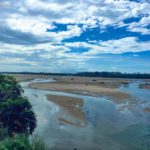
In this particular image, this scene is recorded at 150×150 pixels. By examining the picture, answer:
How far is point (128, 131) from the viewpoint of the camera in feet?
131

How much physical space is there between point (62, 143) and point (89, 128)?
7815 mm

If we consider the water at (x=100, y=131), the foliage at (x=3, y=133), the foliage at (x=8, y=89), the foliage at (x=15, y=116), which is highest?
the foliage at (x=8, y=89)

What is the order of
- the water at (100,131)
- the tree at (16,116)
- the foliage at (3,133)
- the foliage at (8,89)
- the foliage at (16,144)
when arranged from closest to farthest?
1. the foliage at (16,144)
2. the foliage at (3,133)
3. the tree at (16,116)
4. the foliage at (8,89)
5. the water at (100,131)

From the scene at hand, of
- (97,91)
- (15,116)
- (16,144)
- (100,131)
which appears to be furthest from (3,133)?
(97,91)

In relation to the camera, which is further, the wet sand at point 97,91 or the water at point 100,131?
the wet sand at point 97,91

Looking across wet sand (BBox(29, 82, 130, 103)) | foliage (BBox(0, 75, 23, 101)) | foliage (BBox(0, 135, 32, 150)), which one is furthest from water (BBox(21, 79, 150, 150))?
wet sand (BBox(29, 82, 130, 103))

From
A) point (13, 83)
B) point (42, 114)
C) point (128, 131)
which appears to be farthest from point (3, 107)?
point (42, 114)

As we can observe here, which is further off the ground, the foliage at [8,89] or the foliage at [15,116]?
the foliage at [8,89]

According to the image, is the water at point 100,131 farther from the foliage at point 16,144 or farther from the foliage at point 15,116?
the foliage at point 16,144

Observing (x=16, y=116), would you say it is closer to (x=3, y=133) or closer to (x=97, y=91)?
(x=3, y=133)

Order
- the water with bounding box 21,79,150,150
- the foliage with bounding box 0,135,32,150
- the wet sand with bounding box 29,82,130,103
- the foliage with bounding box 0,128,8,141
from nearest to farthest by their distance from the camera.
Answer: the foliage with bounding box 0,135,32,150 < the foliage with bounding box 0,128,8,141 < the water with bounding box 21,79,150,150 < the wet sand with bounding box 29,82,130,103

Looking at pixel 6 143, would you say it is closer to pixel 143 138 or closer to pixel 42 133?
pixel 42 133

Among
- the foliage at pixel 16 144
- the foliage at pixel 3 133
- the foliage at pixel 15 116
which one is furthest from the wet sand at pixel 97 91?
the foliage at pixel 16 144

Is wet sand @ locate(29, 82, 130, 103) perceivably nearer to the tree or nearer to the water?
the water
